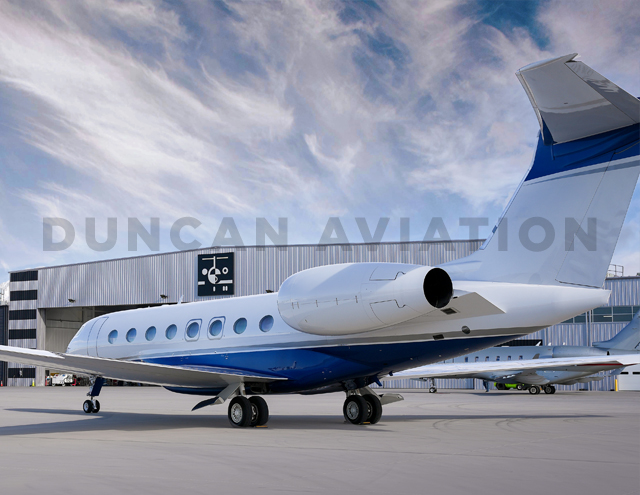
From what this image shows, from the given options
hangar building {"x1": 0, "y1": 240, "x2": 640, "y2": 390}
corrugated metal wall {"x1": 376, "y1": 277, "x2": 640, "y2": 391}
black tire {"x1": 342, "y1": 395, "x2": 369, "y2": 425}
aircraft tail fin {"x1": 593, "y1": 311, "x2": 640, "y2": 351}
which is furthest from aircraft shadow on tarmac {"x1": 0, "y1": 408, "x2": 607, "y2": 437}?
corrugated metal wall {"x1": 376, "y1": 277, "x2": 640, "y2": 391}

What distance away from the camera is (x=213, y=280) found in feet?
141

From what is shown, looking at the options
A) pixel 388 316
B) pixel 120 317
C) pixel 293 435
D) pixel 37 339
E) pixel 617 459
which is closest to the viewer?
pixel 617 459

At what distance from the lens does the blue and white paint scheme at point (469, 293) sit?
9.15m

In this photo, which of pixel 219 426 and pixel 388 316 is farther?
pixel 219 426

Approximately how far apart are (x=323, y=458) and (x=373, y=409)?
5355 mm

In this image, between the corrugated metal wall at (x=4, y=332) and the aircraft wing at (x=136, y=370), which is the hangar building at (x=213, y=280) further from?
the aircraft wing at (x=136, y=370)

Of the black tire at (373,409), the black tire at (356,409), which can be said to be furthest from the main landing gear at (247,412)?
the black tire at (373,409)

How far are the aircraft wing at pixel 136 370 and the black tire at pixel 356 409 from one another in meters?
1.70

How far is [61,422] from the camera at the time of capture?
14.9 meters

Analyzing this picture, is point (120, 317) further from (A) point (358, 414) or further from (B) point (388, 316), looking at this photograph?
(B) point (388, 316)

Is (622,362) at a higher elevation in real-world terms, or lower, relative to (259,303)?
lower

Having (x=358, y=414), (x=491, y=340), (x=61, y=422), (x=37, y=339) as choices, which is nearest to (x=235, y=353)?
(x=358, y=414)

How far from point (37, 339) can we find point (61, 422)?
38.8 metres

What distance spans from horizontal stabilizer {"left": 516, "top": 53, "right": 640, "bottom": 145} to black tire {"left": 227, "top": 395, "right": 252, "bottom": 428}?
7724 millimetres
